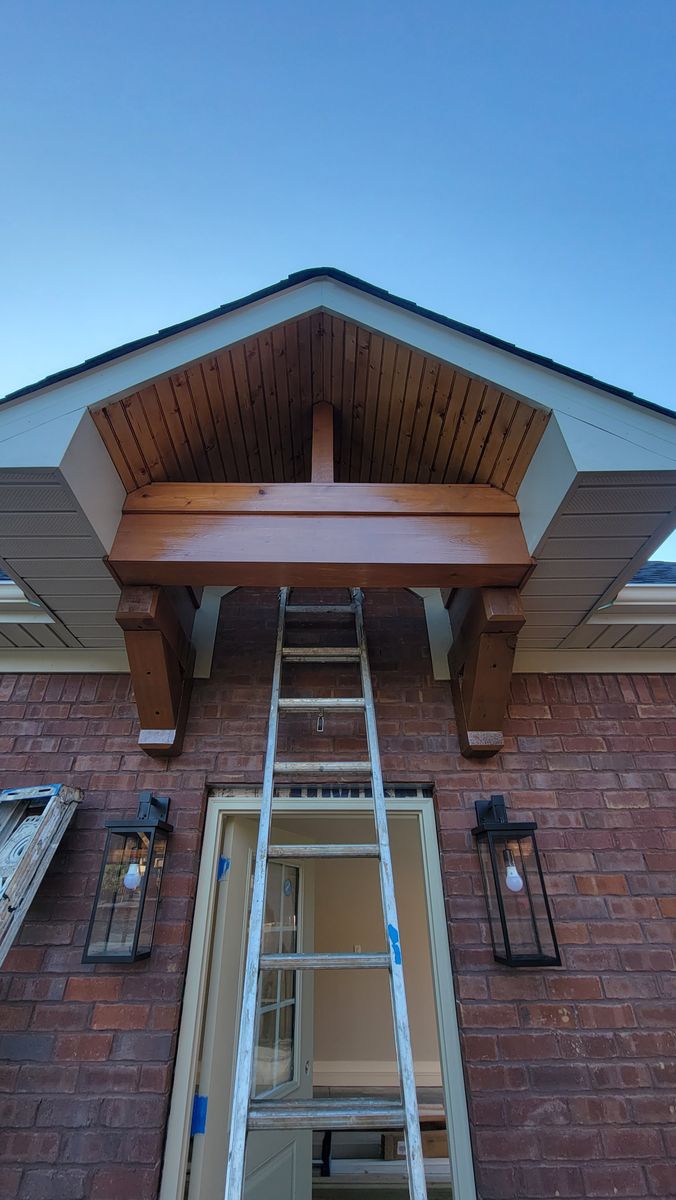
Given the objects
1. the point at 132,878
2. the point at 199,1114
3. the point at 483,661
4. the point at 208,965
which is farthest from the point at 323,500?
the point at 199,1114

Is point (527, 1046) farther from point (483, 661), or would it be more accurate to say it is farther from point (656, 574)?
point (656, 574)

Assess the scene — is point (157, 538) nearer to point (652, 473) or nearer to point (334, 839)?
point (652, 473)

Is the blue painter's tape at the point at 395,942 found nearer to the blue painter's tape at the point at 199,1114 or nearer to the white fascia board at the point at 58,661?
the blue painter's tape at the point at 199,1114

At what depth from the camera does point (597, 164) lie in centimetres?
388

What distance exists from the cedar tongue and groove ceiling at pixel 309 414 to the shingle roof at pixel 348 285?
125 millimetres

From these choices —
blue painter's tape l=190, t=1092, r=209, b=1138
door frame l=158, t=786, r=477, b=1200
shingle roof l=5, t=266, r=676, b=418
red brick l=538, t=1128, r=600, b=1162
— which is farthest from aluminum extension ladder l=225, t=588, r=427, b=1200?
shingle roof l=5, t=266, r=676, b=418

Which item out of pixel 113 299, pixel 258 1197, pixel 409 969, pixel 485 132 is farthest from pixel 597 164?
pixel 409 969

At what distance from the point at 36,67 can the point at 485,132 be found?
3.20 meters

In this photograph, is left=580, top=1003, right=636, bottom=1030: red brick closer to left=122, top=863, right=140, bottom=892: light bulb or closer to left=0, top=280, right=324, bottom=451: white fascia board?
left=122, top=863, right=140, bottom=892: light bulb

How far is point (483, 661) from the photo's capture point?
1947 millimetres

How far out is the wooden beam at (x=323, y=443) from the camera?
1955 mm

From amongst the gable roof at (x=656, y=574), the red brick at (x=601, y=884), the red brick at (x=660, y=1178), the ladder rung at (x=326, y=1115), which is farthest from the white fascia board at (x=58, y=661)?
the red brick at (x=660, y=1178)

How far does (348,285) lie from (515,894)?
7.76 ft

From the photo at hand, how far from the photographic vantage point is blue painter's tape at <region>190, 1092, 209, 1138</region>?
5.37 feet
